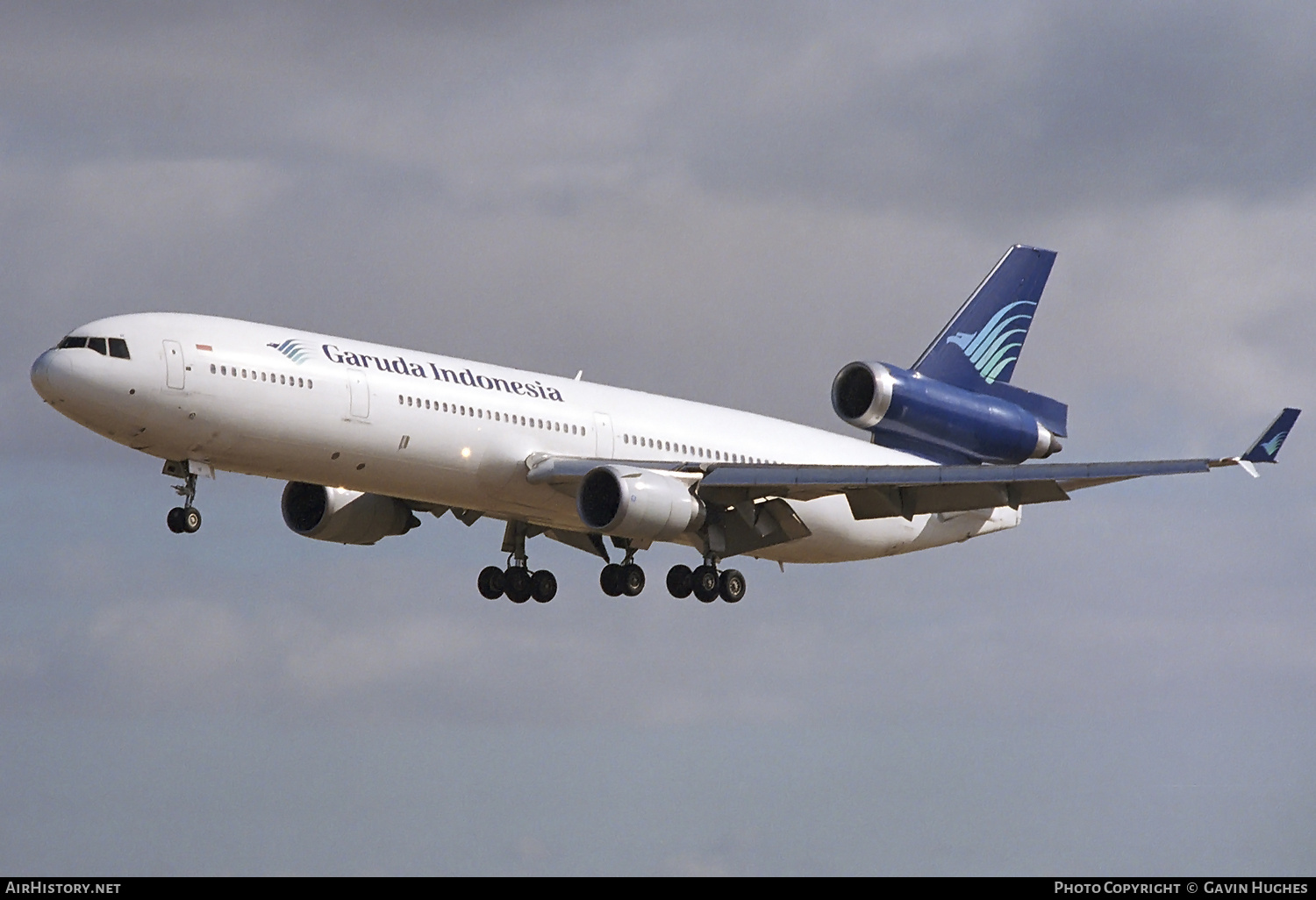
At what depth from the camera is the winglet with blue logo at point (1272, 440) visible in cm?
4691

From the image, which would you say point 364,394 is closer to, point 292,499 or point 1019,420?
point 292,499

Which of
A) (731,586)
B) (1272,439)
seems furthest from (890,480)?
(1272,439)

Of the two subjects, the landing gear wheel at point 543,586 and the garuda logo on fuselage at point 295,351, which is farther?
the landing gear wheel at point 543,586

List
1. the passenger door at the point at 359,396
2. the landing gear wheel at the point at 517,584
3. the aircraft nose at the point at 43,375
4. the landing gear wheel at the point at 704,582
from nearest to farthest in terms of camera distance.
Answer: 1. the aircraft nose at the point at 43,375
2. the passenger door at the point at 359,396
3. the landing gear wheel at the point at 704,582
4. the landing gear wheel at the point at 517,584

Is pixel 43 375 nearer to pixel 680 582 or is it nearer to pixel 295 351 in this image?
pixel 295 351

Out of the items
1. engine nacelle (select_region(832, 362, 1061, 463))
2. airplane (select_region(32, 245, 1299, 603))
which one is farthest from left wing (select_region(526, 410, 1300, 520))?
engine nacelle (select_region(832, 362, 1061, 463))

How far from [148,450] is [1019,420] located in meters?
26.4

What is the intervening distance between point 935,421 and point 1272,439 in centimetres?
1527

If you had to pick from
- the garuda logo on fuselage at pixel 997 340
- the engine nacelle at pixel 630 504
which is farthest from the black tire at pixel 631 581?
the garuda logo on fuselage at pixel 997 340

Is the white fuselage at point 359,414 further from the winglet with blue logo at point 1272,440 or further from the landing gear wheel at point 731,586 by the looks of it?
the winglet with blue logo at point 1272,440

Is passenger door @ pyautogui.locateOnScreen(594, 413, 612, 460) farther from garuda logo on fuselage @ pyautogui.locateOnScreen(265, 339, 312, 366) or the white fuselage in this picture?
garuda logo on fuselage @ pyautogui.locateOnScreen(265, 339, 312, 366)

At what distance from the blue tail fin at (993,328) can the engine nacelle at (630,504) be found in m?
14.8
